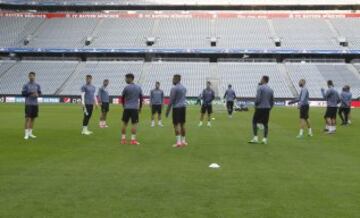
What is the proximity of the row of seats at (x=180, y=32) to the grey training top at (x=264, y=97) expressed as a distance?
53.2 meters

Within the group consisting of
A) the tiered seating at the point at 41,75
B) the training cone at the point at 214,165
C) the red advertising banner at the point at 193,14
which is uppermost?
the red advertising banner at the point at 193,14

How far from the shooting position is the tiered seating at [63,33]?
230 feet

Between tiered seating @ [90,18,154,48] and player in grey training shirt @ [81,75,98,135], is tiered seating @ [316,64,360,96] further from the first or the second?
player in grey training shirt @ [81,75,98,135]

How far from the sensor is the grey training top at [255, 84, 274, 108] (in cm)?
1578

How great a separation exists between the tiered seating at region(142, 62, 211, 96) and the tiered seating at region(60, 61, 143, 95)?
1735mm

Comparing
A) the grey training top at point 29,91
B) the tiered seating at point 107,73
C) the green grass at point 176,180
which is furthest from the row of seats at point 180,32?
the green grass at point 176,180

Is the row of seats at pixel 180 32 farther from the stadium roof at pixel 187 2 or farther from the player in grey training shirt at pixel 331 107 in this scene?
the player in grey training shirt at pixel 331 107

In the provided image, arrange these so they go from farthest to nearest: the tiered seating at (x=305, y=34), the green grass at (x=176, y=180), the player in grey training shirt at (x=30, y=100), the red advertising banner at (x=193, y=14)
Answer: the red advertising banner at (x=193, y=14) → the tiered seating at (x=305, y=34) → the player in grey training shirt at (x=30, y=100) → the green grass at (x=176, y=180)

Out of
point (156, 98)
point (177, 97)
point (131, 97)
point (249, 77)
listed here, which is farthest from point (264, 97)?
point (249, 77)

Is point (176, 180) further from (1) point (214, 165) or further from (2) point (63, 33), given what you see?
(2) point (63, 33)

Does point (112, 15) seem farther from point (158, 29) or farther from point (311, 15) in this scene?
point (311, 15)

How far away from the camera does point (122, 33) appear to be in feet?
238

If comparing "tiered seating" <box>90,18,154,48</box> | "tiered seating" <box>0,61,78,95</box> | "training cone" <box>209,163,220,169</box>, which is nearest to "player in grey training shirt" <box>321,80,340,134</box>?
"training cone" <box>209,163,220,169</box>

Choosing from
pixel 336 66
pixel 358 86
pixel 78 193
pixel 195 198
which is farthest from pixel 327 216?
pixel 336 66
